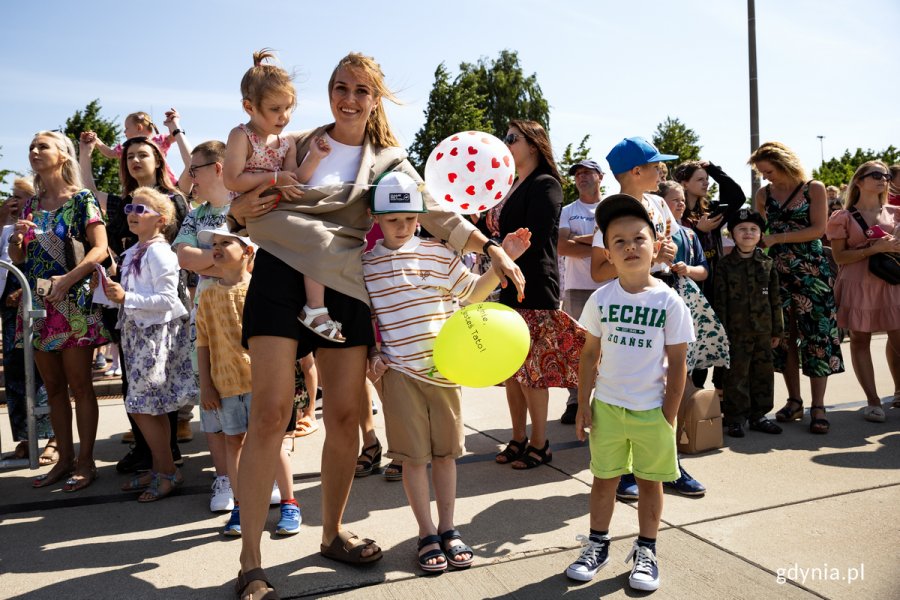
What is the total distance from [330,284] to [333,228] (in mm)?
236

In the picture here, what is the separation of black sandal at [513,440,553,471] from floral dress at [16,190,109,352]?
279cm

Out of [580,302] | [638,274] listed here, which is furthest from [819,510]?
[580,302]

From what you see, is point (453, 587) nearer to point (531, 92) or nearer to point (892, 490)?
point (892, 490)

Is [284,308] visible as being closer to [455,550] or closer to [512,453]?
[455,550]

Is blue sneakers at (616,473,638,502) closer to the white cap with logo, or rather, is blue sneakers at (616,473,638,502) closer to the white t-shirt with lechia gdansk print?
the white t-shirt with lechia gdansk print

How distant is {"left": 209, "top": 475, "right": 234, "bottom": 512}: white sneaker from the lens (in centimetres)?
388

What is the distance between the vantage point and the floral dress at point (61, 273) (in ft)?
14.4

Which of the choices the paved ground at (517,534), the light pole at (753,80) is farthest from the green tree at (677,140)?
the paved ground at (517,534)

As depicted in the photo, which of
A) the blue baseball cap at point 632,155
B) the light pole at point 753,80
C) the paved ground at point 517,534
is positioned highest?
the light pole at point 753,80

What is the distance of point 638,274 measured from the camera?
3.07 meters

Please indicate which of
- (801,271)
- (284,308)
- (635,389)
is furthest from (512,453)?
(801,271)

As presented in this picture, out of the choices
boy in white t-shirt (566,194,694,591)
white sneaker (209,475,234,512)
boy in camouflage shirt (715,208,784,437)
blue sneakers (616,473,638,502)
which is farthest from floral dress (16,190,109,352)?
boy in camouflage shirt (715,208,784,437)

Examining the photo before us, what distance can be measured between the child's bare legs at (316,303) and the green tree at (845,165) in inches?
1322

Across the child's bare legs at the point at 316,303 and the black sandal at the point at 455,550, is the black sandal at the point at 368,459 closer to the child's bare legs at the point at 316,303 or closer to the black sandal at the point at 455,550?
the black sandal at the point at 455,550
